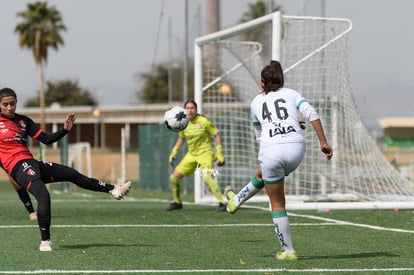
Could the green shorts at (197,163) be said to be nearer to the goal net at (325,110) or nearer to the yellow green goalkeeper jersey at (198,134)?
the yellow green goalkeeper jersey at (198,134)

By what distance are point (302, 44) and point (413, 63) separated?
2179 millimetres

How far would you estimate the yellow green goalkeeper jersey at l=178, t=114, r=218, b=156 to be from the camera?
15.9 metres

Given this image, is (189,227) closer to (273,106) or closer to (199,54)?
(273,106)

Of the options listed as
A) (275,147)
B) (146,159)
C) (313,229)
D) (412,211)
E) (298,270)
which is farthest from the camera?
(146,159)

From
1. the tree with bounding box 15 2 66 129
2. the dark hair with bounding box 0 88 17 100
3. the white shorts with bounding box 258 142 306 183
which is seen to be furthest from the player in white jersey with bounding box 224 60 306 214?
the tree with bounding box 15 2 66 129

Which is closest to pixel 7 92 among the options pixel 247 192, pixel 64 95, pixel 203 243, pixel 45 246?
pixel 45 246

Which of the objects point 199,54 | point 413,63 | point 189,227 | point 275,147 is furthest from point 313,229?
point 199,54

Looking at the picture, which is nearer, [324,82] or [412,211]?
[412,211]

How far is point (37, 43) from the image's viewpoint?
62.3 metres

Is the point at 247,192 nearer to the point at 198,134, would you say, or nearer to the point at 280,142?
the point at 280,142

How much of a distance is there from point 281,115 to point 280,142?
26cm

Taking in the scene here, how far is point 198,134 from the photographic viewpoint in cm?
1594

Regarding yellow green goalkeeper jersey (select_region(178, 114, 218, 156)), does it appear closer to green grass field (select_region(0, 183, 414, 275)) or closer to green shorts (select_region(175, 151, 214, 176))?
green shorts (select_region(175, 151, 214, 176))

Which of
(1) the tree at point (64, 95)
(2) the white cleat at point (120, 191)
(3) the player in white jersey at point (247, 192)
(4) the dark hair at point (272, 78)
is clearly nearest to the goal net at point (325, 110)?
(3) the player in white jersey at point (247, 192)
